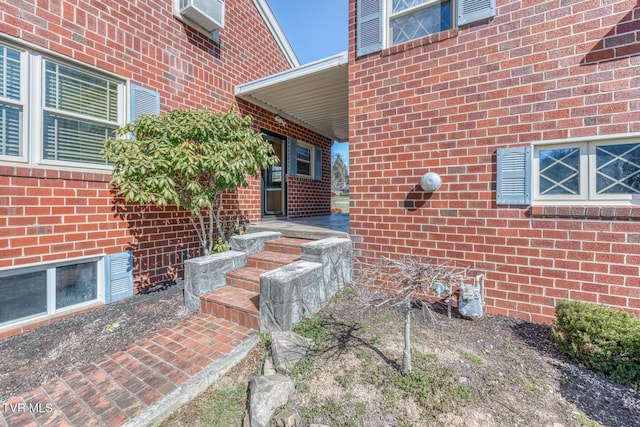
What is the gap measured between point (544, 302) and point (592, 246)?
0.74 metres

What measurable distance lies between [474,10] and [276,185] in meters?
5.18

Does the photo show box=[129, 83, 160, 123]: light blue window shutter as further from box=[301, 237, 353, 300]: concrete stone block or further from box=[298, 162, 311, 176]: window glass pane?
box=[298, 162, 311, 176]: window glass pane

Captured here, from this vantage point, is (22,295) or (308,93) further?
(308,93)

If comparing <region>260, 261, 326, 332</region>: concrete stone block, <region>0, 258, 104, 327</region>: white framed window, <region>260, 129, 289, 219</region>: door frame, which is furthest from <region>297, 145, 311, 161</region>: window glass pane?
<region>0, 258, 104, 327</region>: white framed window

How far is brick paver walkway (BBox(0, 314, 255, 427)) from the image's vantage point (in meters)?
1.91

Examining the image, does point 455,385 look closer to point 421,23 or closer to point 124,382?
point 124,382

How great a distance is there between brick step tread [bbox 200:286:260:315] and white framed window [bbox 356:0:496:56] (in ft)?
12.2

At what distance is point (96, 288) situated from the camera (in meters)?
3.69

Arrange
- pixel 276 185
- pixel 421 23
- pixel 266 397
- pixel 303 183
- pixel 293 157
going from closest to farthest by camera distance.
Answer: pixel 266 397
pixel 421 23
pixel 276 185
pixel 293 157
pixel 303 183

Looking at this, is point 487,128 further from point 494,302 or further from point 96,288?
point 96,288

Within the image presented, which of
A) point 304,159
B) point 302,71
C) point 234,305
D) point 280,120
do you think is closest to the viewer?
point 234,305

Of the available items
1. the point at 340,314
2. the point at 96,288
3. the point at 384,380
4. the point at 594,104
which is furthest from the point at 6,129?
the point at 594,104

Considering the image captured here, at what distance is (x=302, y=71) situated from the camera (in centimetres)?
468

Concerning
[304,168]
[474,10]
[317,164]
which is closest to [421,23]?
[474,10]
